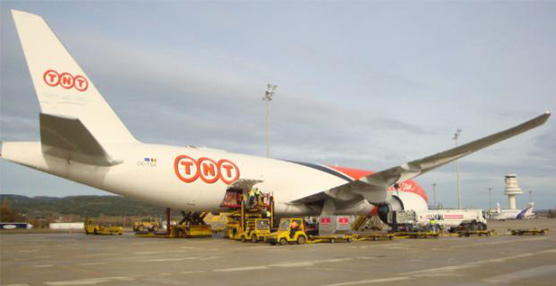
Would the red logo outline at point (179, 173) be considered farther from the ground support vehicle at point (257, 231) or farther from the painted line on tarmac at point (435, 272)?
the painted line on tarmac at point (435, 272)

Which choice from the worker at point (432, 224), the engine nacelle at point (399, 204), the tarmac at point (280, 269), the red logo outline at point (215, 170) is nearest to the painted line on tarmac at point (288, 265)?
the tarmac at point (280, 269)

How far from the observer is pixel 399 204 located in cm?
2833

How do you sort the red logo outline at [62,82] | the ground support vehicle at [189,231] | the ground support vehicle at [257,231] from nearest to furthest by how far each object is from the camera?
1. the red logo outline at [62,82]
2. the ground support vehicle at [257,231]
3. the ground support vehicle at [189,231]

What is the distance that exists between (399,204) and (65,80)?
19.2 meters

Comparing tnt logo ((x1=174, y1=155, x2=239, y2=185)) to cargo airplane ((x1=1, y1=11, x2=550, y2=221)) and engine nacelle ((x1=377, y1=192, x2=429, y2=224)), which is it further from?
engine nacelle ((x1=377, y1=192, x2=429, y2=224))

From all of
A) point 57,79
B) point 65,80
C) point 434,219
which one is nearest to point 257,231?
point 65,80

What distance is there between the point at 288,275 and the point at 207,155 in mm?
13745

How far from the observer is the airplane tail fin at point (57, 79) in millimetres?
17906

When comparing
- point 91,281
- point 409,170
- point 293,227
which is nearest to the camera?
point 91,281

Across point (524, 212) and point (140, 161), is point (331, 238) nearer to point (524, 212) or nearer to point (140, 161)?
point (140, 161)

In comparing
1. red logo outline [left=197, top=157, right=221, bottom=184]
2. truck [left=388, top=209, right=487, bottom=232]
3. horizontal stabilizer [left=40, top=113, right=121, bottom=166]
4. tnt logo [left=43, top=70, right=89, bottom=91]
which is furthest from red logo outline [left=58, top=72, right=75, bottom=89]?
truck [left=388, top=209, right=487, bottom=232]

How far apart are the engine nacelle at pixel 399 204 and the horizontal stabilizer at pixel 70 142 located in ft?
50.8

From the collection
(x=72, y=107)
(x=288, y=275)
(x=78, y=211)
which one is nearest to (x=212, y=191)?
(x=72, y=107)

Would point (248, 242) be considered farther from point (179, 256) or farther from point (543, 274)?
point (543, 274)
